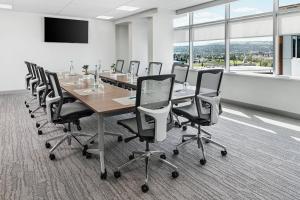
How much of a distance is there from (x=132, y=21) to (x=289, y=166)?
7.26 m

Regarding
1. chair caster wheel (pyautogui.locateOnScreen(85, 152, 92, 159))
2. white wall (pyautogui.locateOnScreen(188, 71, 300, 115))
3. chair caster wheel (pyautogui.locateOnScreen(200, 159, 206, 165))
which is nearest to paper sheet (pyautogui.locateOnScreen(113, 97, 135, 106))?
chair caster wheel (pyautogui.locateOnScreen(85, 152, 92, 159))

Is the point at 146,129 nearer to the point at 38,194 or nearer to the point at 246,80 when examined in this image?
the point at 38,194

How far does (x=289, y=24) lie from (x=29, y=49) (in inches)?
298

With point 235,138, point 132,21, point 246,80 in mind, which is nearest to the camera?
point 235,138

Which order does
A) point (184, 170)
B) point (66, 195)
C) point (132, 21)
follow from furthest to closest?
point (132, 21) → point (184, 170) → point (66, 195)

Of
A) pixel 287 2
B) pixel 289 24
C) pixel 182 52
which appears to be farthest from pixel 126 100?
pixel 182 52

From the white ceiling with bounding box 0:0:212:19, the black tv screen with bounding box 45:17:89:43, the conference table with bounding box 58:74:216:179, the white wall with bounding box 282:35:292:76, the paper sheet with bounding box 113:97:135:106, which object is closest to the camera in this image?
the conference table with bounding box 58:74:216:179

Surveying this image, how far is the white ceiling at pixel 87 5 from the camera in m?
6.28

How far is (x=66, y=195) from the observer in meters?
2.26

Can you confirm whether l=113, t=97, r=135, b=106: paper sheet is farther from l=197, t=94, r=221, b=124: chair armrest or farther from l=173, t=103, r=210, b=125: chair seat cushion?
l=197, t=94, r=221, b=124: chair armrest

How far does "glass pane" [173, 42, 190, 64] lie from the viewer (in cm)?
801

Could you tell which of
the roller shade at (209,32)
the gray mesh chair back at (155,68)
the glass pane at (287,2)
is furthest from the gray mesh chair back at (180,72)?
the glass pane at (287,2)

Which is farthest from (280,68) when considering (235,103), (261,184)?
(261,184)

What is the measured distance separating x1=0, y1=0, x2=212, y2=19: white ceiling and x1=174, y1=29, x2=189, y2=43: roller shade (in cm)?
97
